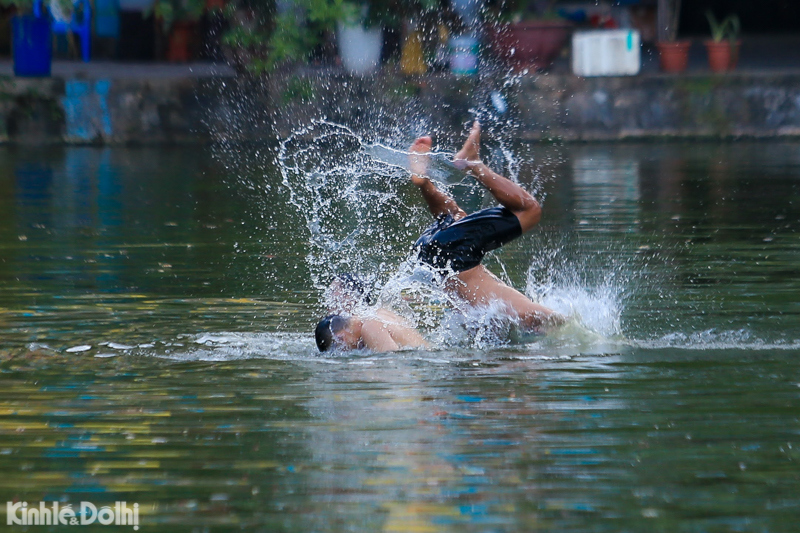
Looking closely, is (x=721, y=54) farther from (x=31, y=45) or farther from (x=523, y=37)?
(x=31, y=45)

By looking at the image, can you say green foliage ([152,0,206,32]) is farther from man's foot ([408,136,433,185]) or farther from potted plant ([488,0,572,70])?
man's foot ([408,136,433,185])

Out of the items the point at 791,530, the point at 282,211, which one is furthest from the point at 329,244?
the point at 791,530

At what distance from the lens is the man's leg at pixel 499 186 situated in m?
6.54

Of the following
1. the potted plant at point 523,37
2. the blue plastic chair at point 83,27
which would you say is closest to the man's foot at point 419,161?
the potted plant at point 523,37

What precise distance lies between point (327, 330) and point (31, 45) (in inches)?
605

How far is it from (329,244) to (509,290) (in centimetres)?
373

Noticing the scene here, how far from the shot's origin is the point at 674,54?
66.5 feet

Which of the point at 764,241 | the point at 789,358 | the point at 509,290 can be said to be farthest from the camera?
the point at 764,241

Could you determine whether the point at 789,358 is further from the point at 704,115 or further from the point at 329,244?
the point at 704,115

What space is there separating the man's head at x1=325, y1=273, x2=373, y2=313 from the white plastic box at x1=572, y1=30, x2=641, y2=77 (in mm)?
13472

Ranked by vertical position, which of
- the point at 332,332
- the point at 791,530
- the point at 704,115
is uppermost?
the point at 704,115

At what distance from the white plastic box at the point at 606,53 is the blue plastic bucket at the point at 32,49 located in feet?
26.6

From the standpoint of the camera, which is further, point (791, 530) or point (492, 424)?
point (492, 424)

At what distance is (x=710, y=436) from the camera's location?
495cm
